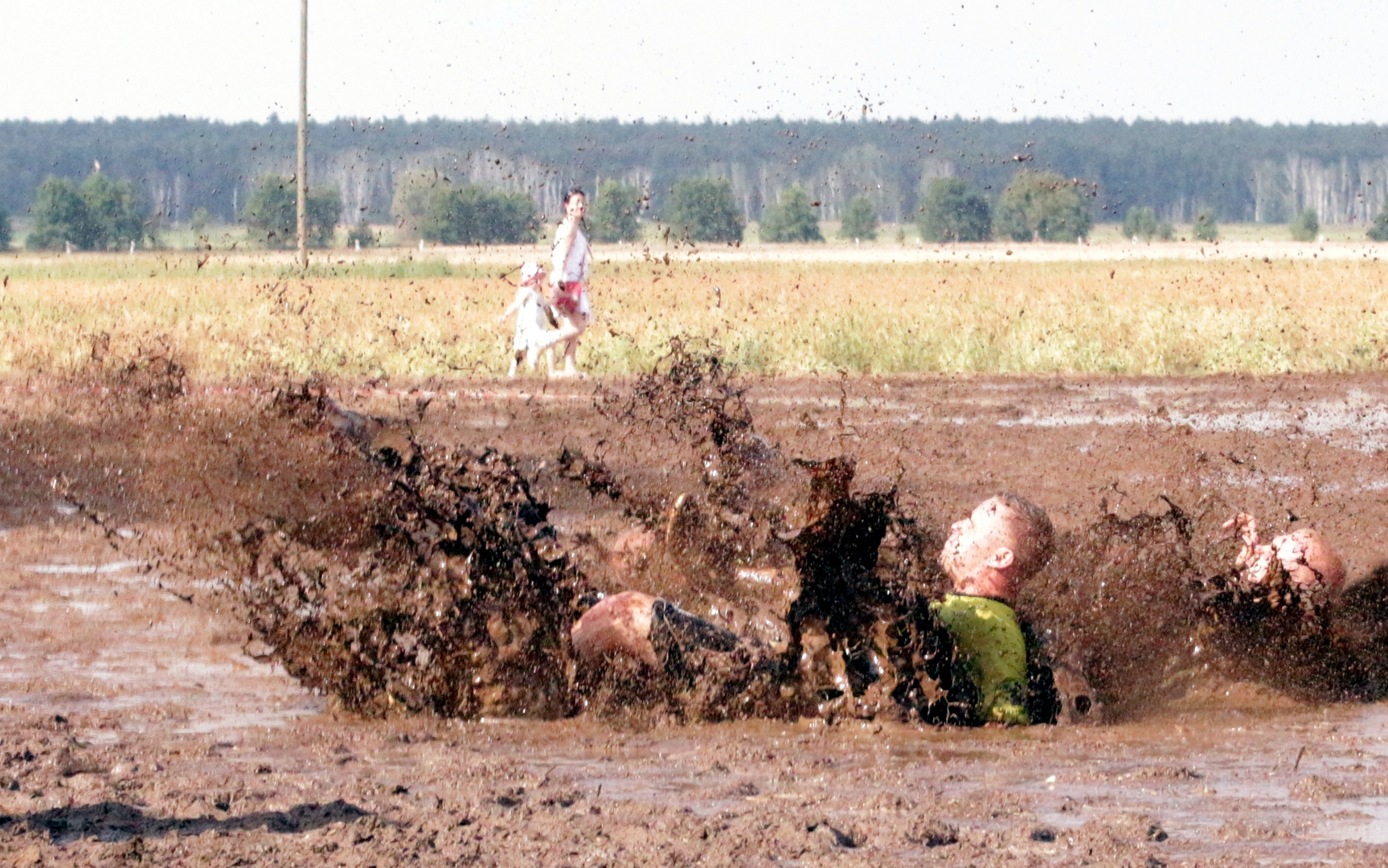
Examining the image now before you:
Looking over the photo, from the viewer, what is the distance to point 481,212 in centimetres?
5934

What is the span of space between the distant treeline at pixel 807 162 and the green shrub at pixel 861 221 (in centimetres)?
156

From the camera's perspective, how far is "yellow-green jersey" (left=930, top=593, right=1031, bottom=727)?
243 inches

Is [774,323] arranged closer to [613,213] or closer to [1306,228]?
[613,213]

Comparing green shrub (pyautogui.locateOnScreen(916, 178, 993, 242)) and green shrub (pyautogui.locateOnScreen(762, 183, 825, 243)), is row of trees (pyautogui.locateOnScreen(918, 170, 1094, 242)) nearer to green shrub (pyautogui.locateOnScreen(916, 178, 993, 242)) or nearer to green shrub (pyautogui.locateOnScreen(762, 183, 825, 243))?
green shrub (pyautogui.locateOnScreen(916, 178, 993, 242))

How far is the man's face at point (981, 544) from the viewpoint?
6473mm

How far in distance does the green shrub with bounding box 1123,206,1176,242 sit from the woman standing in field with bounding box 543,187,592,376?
209 ft

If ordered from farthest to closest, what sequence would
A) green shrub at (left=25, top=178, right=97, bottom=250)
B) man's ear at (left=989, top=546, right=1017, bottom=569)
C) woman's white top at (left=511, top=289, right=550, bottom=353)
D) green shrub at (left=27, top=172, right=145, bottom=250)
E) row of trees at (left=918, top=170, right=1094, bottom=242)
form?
green shrub at (left=25, top=178, right=97, bottom=250), green shrub at (left=27, top=172, right=145, bottom=250), row of trees at (left=918, top=170, right=1094, bottom=242), woman's white top at (left=511, top=289, right=550, bottom=353), man's ear at (left=989, top=546, right=1017, bottom=569)

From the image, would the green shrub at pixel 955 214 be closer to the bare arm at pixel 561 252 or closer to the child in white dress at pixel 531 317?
the child in white dress at pixel 531 317

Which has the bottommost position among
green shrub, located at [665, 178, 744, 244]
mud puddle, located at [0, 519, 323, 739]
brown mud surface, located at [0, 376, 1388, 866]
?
mud puddle, located at [0, 519, 323, 739]

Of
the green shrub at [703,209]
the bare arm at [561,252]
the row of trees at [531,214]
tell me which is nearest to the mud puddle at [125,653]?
the bare arm at [561,252]

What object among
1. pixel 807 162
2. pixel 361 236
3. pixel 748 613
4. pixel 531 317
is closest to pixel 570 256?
pixel 531 317

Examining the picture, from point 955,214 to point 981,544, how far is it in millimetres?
75685

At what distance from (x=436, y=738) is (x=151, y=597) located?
290 centimetres

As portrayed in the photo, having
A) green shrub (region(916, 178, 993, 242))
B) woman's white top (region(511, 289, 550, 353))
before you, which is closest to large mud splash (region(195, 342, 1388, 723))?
woman's white top (region(511, 289, 550, 353))
